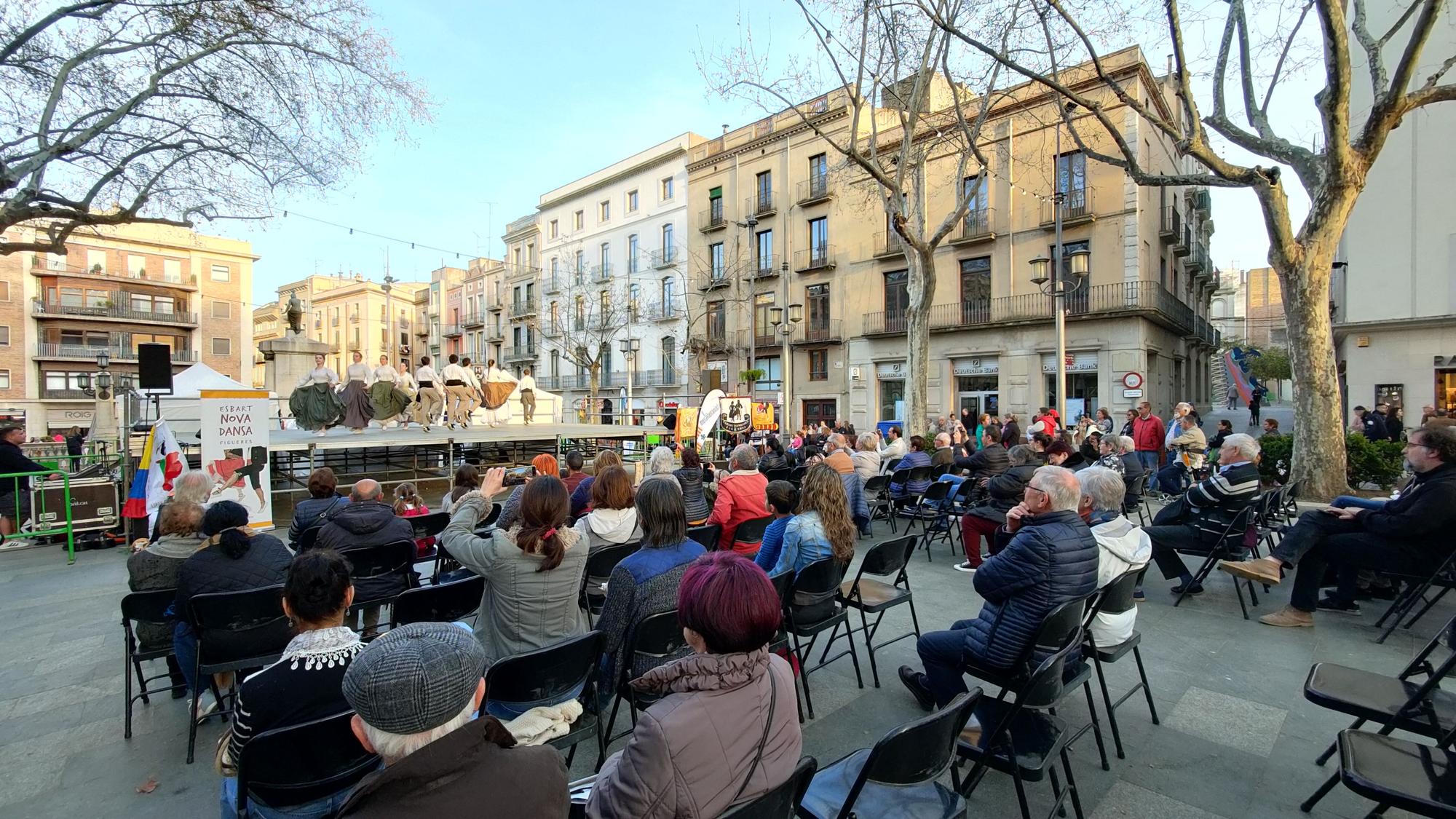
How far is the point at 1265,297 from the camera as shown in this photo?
2458 inches

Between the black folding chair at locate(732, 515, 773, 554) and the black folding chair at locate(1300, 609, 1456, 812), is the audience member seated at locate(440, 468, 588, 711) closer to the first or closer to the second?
the black folding chair at locate(732, 515, 773, 554)

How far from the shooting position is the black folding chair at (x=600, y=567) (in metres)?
3.92

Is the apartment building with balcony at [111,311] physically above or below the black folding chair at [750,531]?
above

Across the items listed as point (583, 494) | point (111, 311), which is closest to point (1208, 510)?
point (583, 494)

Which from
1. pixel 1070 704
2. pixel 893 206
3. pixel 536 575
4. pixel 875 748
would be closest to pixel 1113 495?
pixel 1070 704

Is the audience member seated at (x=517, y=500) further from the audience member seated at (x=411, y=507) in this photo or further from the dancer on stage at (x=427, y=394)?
the dancer on stage at (x=427, y=394)

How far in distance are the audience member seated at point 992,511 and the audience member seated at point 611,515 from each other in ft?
10.6

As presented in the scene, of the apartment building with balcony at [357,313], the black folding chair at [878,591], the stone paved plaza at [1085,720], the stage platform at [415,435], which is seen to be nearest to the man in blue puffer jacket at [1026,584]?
the stone paved plaza at [1085,720]

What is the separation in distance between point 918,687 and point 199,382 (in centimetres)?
886

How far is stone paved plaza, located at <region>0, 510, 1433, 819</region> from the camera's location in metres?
2.66

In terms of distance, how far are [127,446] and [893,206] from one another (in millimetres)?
12901

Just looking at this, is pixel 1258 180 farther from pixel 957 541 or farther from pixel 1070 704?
pixel 1070 704

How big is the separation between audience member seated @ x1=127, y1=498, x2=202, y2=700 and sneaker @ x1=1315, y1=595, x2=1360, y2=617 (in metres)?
7.01

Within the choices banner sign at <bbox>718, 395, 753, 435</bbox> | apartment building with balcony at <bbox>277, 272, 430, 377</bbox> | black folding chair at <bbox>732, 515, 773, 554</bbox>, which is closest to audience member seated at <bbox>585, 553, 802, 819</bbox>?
black folding chair at <bbox>732, 515, 773, 554</bbox>
